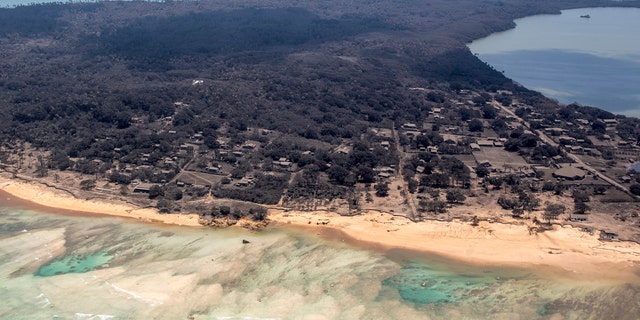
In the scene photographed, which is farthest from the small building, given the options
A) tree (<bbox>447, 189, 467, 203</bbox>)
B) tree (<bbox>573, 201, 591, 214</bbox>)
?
tree (<bbox>447, 189, 467, 203</bbox>)

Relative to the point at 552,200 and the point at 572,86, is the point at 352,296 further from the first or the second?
the point at 572,86

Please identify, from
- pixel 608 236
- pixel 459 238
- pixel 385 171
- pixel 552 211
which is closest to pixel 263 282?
pixel 459 238

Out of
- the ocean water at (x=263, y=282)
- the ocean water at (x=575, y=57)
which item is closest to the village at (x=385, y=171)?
the ocean water at (x=263, y=282)

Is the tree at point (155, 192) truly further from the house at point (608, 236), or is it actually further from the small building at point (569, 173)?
the small building at point (569, 173)

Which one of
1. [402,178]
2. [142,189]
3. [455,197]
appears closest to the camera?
[455,197]

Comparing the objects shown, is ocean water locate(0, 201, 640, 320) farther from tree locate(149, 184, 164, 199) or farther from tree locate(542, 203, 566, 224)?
tree locate(542, 203, 566, 224)

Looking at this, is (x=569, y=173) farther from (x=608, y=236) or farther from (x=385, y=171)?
(x=385, y=171)
